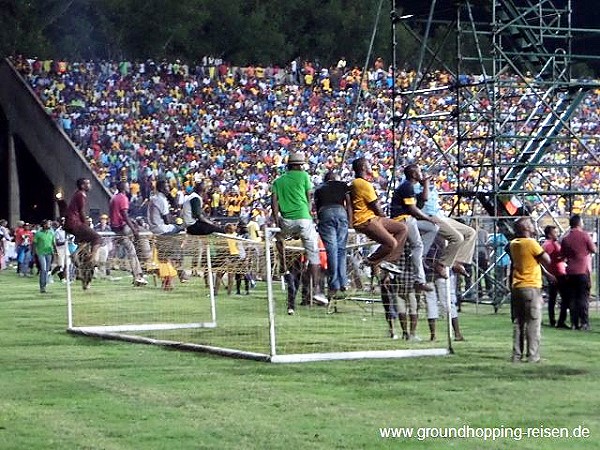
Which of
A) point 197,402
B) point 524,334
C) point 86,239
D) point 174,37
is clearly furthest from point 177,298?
point 174,37

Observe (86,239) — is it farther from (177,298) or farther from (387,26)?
(387,26)

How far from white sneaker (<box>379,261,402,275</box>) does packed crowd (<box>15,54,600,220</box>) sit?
28.4m

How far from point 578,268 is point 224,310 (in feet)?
19.4

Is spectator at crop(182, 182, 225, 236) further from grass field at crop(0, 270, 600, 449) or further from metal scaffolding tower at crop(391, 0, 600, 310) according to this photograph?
metal scaffolding tower at crop(391, 0, 600, 310)

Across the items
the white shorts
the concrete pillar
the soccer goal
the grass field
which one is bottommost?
the grass field

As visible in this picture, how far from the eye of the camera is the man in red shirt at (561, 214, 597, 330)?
21234 mm

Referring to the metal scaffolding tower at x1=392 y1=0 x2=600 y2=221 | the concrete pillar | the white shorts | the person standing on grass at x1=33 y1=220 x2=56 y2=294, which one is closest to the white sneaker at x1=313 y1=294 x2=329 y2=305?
the white shorts

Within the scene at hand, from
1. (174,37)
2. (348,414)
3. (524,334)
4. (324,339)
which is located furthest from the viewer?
(174,37)

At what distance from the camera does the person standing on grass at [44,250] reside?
3061 centimetres

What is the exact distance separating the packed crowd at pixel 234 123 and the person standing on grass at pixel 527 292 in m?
29.4

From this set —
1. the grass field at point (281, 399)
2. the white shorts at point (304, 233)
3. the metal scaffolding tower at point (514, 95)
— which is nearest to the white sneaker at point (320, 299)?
the white shorts at point (304, 233)

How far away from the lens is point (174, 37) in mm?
73875

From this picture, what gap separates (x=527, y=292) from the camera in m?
15.3

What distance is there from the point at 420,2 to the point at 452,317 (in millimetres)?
11799
